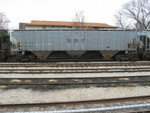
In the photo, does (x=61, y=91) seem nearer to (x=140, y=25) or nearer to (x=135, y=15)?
(x=140, y=25)

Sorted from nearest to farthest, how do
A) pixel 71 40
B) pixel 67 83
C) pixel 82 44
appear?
pixel 67 83 < pixel 71 40 < pixel 82 44

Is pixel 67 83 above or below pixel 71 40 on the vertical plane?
below

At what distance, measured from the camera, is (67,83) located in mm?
6809

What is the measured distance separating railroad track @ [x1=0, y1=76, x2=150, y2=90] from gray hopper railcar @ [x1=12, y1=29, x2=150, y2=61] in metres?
6.73

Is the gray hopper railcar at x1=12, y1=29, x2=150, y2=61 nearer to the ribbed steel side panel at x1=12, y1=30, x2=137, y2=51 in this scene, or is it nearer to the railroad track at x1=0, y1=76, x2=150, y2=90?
the ribbed steel side panel at x1=12, y1=30, x2=137, y2=51

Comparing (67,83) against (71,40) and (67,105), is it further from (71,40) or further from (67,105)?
(71,40)

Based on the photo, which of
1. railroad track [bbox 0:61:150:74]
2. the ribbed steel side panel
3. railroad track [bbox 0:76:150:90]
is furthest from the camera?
the ribbed steel side panel

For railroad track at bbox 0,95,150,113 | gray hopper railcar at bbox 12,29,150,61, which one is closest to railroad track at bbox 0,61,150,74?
gray hopper railcar at bbox 12,29,150,61

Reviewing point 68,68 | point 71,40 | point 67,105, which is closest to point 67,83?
point 67,105

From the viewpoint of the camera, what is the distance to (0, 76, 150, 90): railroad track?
6609 mm

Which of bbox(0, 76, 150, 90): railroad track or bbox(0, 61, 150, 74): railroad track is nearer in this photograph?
bbox(0, 76, 150, 90): railroad track

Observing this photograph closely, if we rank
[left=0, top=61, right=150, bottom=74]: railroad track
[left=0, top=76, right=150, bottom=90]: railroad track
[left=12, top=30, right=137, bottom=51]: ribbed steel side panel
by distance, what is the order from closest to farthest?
[left=0, top=76, right=150, bottom=90]: railroad track < [left=0, top=61, right=150, bottom=74]: railroad track < [left=12, top=30, right=137, bottom=51]: ribbed steel side panel

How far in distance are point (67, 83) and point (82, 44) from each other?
7705 millimetres

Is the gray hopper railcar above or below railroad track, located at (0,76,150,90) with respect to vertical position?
above
